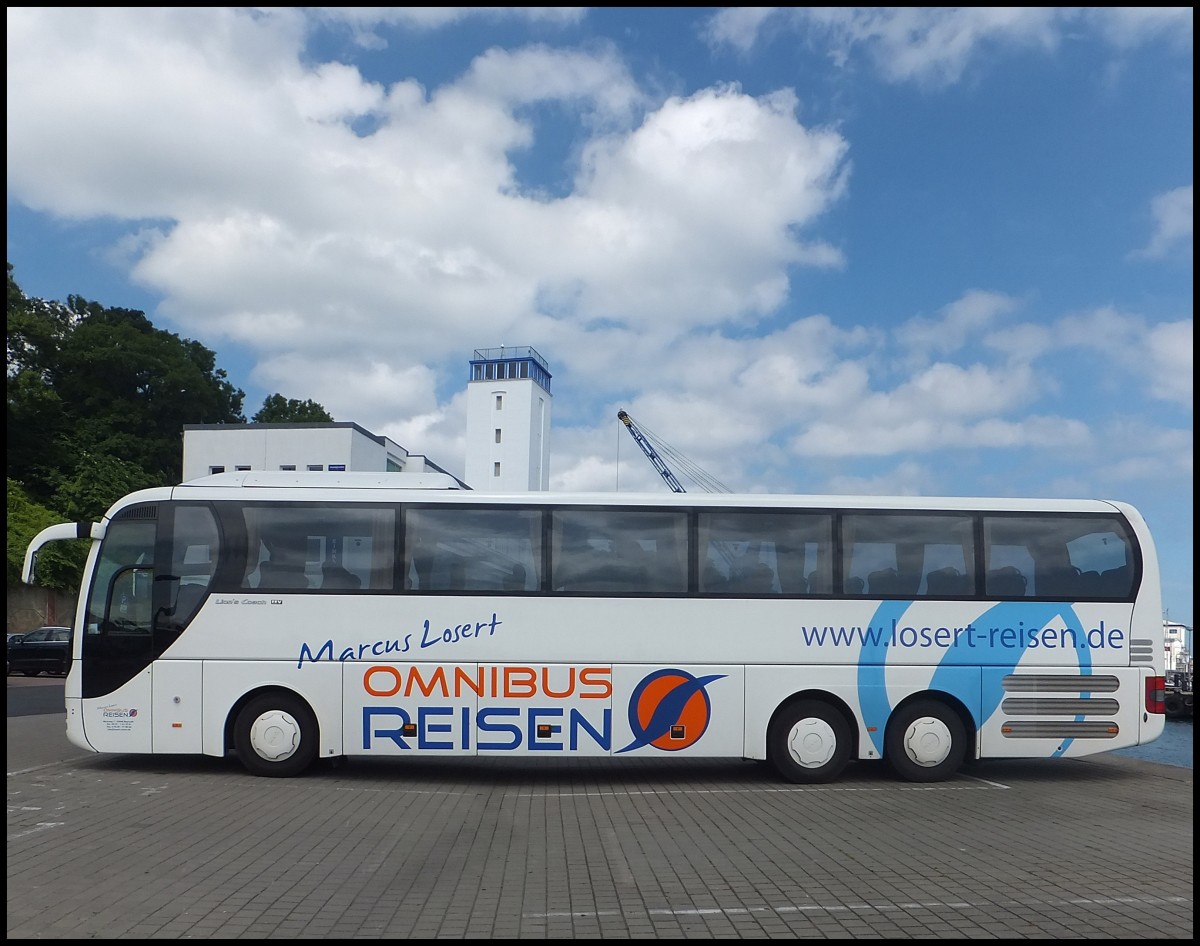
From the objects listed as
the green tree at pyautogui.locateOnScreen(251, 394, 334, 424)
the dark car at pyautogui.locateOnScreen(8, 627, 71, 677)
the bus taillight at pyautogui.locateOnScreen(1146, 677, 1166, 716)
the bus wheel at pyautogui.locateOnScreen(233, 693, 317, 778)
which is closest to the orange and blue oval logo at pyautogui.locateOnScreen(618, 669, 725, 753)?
the bus wheel at pyautogui.locateOnScreen(233, 693, 317, 778)

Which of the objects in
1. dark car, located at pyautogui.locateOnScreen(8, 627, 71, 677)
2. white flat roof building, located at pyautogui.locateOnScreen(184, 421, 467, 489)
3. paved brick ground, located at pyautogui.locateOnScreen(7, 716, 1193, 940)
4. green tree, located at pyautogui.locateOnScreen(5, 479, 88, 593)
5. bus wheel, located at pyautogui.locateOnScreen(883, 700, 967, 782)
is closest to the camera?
paved brick ground, located at pyautogui.locateOnScreen(7, 716, 1193, 940)

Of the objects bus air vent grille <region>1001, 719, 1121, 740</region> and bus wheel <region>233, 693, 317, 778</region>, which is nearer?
bus wheel <region>233, 693, 317, 778</region>

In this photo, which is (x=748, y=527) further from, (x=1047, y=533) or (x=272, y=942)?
(x=272, y=942)

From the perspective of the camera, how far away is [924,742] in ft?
39.2

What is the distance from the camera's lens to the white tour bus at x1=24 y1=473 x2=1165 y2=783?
1171 cm

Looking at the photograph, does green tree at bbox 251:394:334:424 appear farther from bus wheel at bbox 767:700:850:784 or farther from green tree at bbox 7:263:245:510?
bus wheel at bbox 767:700:850:784

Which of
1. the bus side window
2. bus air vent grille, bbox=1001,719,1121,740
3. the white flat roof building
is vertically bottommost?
bus air vent grille, bbox=1001,719,1121,740

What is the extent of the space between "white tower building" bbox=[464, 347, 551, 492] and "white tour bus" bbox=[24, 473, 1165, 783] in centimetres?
6572

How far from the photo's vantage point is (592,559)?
11867mm

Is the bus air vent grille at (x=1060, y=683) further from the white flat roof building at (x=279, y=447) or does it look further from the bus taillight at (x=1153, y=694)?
the white flat roof building at (x=279, y=447)

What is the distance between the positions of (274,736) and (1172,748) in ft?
95.3

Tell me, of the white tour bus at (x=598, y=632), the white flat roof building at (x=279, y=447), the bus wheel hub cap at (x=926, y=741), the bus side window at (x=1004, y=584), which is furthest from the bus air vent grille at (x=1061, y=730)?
the white flat roof building at (x=279, y=447)

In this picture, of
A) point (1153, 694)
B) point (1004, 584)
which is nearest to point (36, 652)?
point (1004, 584)

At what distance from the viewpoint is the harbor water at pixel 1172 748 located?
26.7 m
